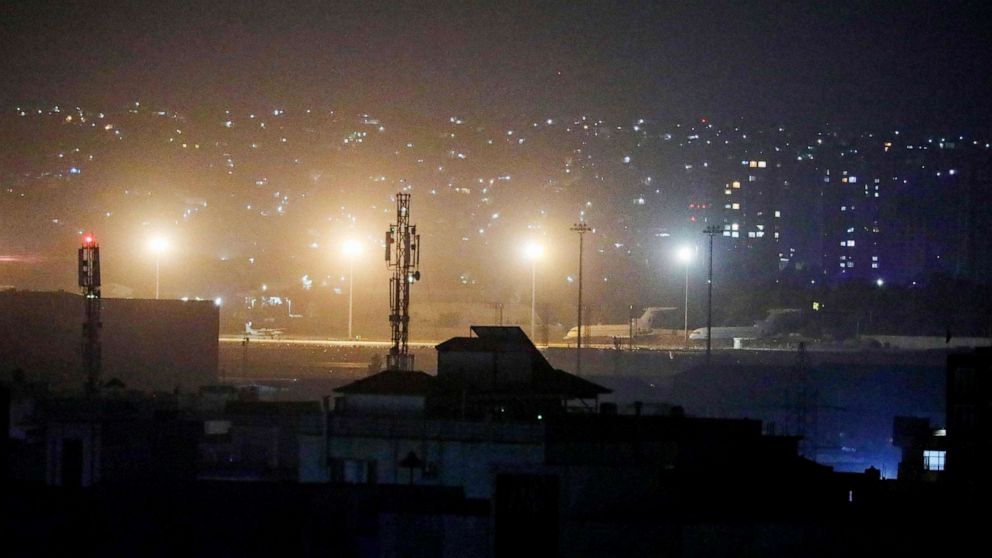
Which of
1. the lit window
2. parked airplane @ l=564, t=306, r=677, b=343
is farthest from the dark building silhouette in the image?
parked airplane @ l=564, t=306, r=677, b=343

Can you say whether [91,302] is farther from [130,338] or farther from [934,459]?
[934,459]

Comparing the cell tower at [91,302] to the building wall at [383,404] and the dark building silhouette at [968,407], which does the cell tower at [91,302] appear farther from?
the dark building silhouette at [968,407]

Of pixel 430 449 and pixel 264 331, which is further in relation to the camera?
pixel 264 331

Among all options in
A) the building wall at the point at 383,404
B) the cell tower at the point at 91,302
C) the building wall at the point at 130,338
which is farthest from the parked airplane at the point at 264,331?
the building wall at the point at 383,404

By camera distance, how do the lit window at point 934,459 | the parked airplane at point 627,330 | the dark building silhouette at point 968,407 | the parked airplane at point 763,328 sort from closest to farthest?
the dark building silhouette at point 968,407 < the lit window at point 934,459 < the parked airplane at point 627,330 < the parked airplane at point 763,328

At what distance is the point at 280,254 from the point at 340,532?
76222 mm

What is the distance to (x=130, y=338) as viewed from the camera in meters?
32.8

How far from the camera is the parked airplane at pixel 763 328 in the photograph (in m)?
55.3

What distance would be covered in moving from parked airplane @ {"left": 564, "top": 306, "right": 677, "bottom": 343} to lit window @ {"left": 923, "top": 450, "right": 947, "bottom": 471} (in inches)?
992

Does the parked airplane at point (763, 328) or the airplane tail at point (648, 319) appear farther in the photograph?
the airplane tail at point (648, 319)

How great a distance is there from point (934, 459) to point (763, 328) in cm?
3391

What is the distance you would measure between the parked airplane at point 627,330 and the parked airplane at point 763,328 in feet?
5.62

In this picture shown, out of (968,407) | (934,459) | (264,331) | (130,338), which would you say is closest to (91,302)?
(130,338)

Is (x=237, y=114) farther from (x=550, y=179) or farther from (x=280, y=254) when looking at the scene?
(x=280, y=254)
